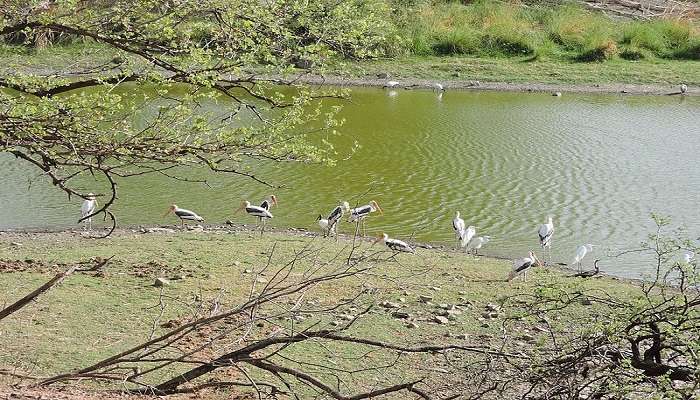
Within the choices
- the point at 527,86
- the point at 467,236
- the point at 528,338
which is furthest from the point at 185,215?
the point at 527,86

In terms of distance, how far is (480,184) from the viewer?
56.5 feet

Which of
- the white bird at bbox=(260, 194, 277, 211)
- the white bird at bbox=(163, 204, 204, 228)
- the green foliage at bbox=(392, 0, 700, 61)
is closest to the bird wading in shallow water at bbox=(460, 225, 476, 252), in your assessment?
the white bird at bbox=(260, 194, 277, 211)

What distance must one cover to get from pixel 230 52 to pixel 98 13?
1.09 metres

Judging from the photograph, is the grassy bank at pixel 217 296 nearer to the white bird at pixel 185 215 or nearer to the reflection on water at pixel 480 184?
the white bird at pixel 185 215

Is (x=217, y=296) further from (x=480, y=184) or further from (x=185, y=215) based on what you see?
(x=480, y=184)

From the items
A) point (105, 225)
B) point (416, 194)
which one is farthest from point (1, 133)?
point (416, 194)

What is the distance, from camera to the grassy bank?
787 centimetres

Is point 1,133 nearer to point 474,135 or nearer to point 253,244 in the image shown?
point 253,244

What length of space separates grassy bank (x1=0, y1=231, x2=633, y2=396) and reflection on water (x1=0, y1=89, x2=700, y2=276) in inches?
72.5

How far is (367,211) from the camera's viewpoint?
45.1 feet

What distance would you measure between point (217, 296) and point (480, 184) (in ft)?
35.7

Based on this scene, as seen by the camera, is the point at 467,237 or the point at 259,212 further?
the point at 259,212

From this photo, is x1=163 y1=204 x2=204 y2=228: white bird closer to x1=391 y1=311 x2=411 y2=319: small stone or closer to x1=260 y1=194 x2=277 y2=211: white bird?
x1=260 y1=194 x2=277 y2=211: white bird

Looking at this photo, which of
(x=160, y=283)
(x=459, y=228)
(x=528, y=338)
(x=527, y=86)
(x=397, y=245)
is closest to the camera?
(x=528, y=338)
